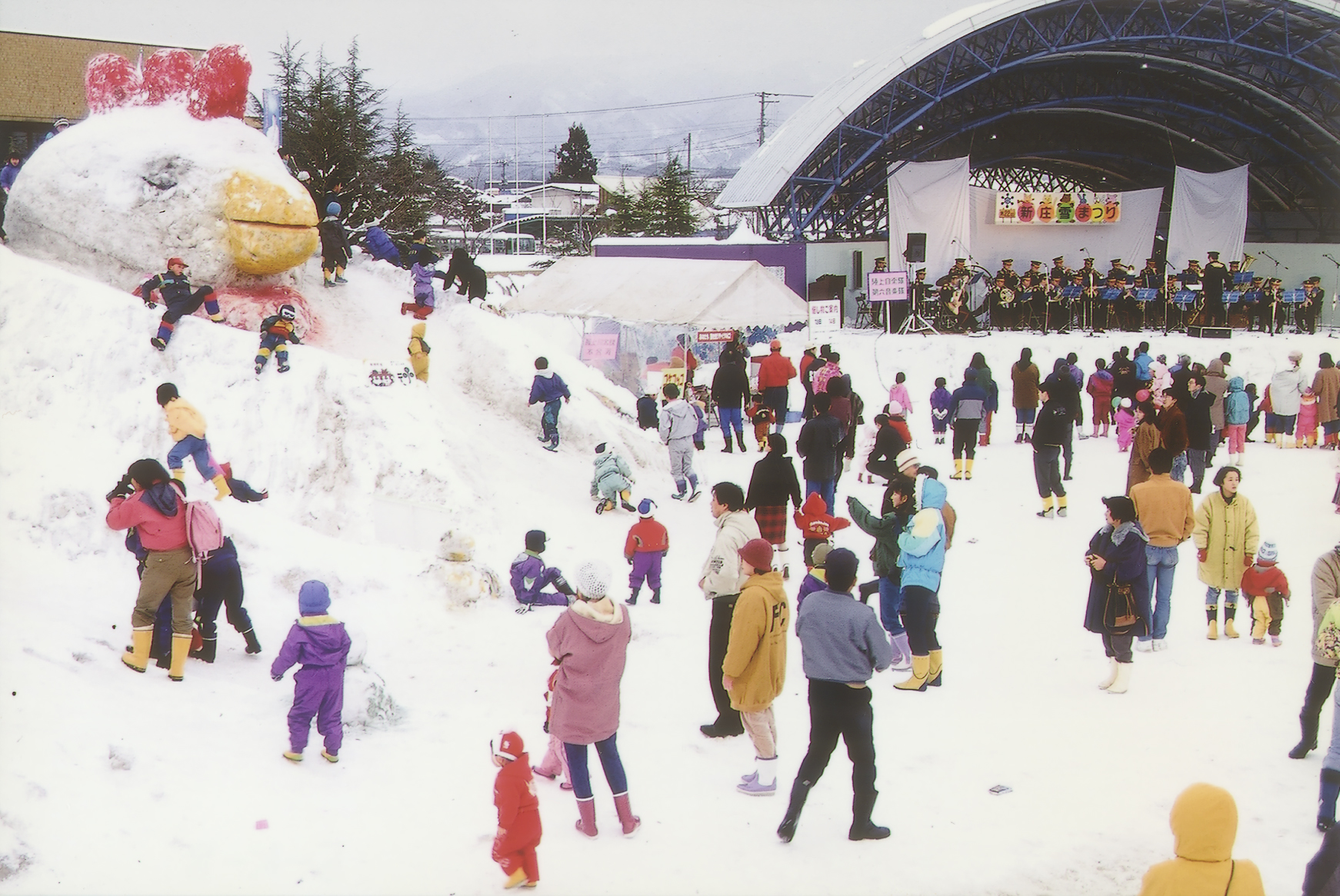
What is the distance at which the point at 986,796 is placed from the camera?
5.34 metres

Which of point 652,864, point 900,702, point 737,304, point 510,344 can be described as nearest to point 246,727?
point 652,864

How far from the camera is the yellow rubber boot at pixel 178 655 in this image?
5.74 m

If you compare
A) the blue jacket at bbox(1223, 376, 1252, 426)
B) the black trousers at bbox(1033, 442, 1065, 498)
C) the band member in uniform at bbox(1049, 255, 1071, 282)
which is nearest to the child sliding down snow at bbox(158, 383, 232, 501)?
the black trousers at bbox(1033, 442, 1065, 498)

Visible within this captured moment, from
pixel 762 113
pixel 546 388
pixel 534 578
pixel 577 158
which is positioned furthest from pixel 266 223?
pixel 577 158

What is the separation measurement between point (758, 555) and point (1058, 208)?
25282 mm

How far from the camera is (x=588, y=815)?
4801 millimetres

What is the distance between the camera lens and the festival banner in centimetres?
2720

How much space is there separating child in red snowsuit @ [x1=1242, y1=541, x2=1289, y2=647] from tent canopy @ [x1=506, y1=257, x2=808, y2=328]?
840 centimetres

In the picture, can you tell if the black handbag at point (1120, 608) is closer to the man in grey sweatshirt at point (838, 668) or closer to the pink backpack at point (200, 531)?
the man in grey sweatshirt at point (838, 668)

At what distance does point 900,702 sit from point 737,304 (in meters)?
9.28

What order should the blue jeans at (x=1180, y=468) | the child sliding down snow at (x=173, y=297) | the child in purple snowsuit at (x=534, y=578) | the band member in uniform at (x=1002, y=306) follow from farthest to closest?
the band member in uniform at (x=1002, y=306) < the blue jeans at (x=1180, y=468) < the child sliding down snow at (x=173, y=297) < the child in purple snowsuit at (x=534, y=578)

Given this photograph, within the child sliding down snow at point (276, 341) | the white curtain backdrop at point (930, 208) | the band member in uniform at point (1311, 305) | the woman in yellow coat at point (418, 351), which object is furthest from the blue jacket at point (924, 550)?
the band member in uniform at point (1311, 305)

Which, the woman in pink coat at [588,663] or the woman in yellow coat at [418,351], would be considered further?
the woman in yellow coat at [418,351]

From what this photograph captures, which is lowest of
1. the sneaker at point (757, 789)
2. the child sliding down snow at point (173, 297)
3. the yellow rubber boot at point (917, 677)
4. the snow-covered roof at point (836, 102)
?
the sneaker at point (757, 789)
